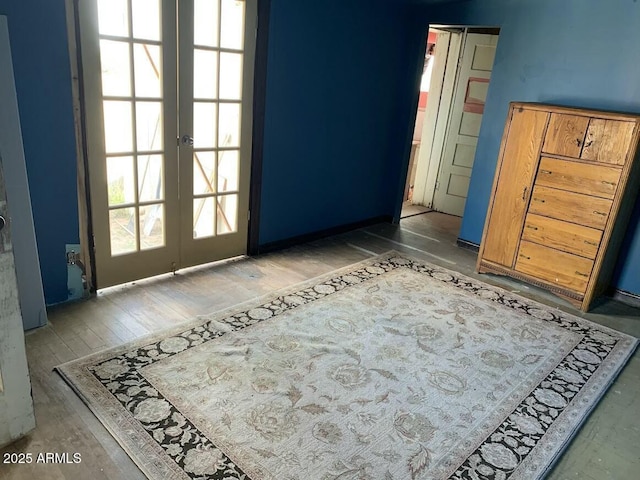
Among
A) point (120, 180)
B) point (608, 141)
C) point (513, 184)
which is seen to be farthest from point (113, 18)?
point (608, 141)

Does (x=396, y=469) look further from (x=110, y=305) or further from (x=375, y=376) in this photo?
(x=110, y=305)

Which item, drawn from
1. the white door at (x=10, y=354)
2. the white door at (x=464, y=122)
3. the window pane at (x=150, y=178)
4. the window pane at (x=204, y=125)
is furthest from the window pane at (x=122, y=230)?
the white door at (x=464, y=122)

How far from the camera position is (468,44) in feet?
16.7

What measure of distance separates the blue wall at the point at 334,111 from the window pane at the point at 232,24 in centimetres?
A: 25

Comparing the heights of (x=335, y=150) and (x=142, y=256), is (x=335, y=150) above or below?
above

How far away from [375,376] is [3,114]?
2.21 metres

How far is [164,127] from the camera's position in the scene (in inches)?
117

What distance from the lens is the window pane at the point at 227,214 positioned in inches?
139

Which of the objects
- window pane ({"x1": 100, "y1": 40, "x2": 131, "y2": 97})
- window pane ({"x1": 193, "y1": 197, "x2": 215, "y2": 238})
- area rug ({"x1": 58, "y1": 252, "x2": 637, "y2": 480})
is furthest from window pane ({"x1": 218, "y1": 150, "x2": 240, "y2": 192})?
area rug ({"x1": 58, "y1": 252, "x2": 637, "y2": 480})

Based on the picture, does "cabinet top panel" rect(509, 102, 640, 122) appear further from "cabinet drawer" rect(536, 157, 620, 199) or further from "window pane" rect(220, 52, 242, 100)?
"window pane" rect(220, 52, 242, 100)

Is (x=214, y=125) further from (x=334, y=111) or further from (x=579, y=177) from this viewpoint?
(x=579, y=177)

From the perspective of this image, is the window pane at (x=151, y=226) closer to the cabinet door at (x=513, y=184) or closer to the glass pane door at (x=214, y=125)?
the glass pane door at (x=214, y=125)

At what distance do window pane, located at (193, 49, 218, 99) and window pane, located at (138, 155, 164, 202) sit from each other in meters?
0.51

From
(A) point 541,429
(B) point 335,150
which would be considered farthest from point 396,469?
(B) point 335,150
